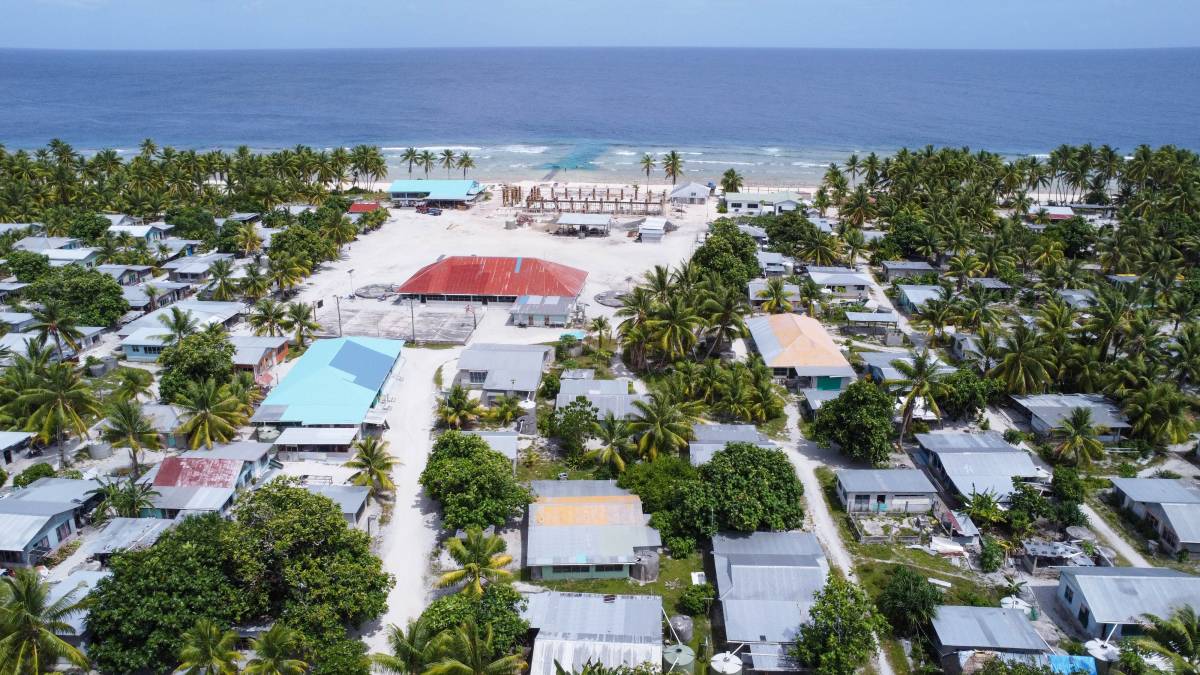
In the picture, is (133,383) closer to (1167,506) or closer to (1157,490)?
(1167,506)

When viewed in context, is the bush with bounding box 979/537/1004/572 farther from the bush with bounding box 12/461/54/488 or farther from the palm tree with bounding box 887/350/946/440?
the bush with bounding box 12/461/54/488

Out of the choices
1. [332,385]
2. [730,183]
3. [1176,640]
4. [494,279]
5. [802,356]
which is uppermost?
[730,183]

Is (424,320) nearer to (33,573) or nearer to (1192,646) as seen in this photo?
(33,573)

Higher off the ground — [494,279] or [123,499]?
[494,279]

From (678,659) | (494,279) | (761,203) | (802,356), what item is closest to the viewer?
(678,659)

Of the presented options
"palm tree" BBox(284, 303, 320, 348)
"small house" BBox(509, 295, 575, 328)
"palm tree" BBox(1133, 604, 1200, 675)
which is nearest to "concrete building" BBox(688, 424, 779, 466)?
"palm tree" BBox(1133, 604, 1200, 675)

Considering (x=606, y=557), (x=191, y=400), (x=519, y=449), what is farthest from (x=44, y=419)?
(x=606, y=557)

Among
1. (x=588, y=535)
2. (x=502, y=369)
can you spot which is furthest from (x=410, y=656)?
(x=502, y=369)

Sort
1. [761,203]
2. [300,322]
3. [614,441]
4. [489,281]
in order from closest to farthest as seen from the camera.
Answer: [614,441] < [300,322] < [489,281] < [761,203]
